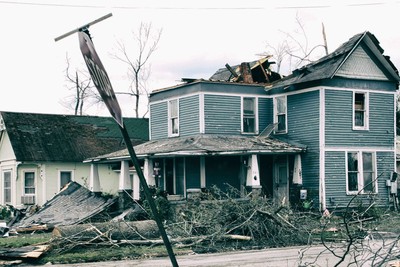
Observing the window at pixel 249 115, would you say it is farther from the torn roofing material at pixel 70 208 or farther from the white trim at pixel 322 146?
the torn roofing material at pixel 70 208

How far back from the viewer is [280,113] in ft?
92.9

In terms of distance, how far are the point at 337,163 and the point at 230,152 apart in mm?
4912

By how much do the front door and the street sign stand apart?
941 inches

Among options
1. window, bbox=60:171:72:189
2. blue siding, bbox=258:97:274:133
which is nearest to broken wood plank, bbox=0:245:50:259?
blue siding, bbox=258:97:274:133

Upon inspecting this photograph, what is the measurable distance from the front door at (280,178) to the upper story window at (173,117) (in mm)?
4755

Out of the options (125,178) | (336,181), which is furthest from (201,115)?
(336,181)

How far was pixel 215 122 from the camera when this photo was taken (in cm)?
2736

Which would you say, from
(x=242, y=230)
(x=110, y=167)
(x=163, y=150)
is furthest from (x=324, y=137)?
(x=110, y=167)

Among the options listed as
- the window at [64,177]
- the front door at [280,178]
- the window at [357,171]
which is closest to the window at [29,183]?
the window at [64,177]

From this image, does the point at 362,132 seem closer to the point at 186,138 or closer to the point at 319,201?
the point at 319,201

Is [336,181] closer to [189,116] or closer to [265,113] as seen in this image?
[265,113]

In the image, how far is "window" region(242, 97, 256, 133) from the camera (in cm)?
2827

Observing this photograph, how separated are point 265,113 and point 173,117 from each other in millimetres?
4181

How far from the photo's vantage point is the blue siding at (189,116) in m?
27.2
